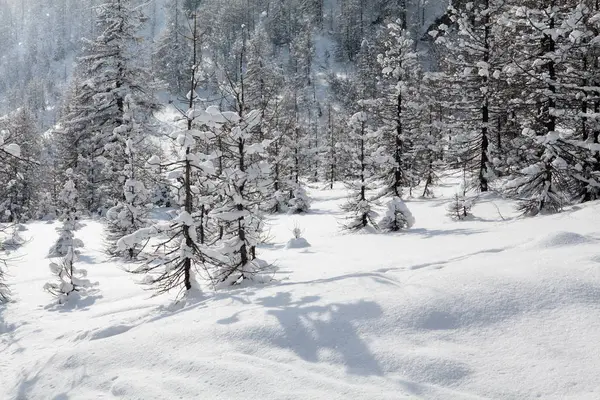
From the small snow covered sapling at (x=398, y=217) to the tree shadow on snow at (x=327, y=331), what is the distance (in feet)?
31.5

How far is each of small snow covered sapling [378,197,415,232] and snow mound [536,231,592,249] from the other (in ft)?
25.2

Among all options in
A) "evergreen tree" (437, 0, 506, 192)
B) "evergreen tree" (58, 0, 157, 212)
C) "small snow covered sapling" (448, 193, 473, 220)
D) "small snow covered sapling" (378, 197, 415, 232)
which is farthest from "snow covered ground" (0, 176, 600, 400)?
"evergreen tree" (58, 0, 157, 212)

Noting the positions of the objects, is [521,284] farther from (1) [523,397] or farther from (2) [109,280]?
(2) [109,280]

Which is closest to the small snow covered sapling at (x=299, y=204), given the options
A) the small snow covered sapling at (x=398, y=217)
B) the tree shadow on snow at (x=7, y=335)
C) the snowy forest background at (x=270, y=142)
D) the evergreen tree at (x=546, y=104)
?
the snowy forest background at (x=270, y=142)

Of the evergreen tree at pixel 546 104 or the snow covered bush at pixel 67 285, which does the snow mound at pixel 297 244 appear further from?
the evergreen tree at pixel 546 104

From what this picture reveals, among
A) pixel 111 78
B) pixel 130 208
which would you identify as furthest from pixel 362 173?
pixel 111 78

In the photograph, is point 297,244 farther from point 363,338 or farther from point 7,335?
point 363,338

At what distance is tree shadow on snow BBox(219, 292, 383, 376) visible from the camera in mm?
4559

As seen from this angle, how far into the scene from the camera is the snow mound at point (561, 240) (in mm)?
7039

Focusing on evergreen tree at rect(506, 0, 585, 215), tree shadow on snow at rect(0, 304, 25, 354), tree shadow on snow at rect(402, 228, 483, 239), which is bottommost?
tree shadow on snow at rect(0, 304, 25, 354)

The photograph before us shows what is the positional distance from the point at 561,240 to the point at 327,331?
4.83 m

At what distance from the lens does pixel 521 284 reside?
17.8 ft

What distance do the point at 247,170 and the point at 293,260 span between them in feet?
12.1

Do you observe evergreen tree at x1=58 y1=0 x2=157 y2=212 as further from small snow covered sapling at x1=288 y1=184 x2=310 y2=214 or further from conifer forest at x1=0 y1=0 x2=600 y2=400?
small snow covered sapling at x1=288 y1=184 x2=310 y2=214
